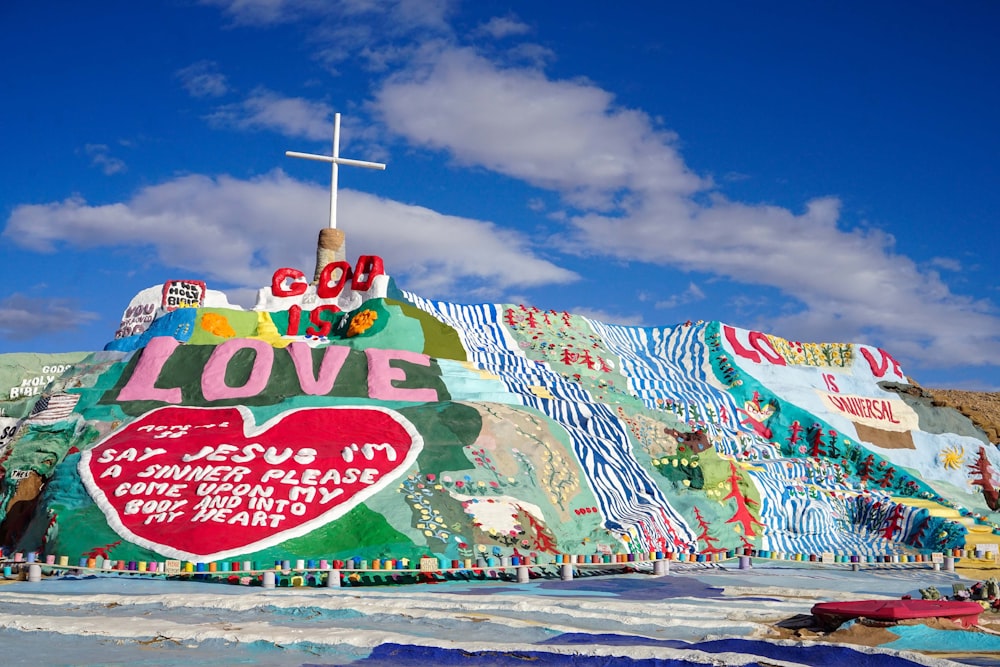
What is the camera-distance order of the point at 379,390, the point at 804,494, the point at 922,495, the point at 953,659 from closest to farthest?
the point at 953,659, the point at 379,390, the point at 804,494, the point at 922,495

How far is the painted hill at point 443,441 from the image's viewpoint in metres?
19.9

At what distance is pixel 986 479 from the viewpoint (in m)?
35.5

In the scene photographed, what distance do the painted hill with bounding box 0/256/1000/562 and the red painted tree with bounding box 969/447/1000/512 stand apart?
7 centimetres

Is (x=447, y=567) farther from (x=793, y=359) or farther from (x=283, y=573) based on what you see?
(x=793, y=359)

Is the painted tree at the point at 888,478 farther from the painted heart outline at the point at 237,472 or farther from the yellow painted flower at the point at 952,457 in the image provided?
the painted heart outline at the point at 237,472

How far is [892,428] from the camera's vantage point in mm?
37250

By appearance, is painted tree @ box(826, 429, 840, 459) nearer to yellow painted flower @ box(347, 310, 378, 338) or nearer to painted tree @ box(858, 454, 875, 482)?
painted tree @ box(858, 454, 875, 482)

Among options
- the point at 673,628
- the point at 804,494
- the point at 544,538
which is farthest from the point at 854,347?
the point at 673,628

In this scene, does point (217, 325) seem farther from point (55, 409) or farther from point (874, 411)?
point (874, 411)

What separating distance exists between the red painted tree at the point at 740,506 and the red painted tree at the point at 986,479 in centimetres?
1178

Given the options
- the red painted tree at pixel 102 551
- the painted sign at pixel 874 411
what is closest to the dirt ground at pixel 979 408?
the painted sign at pixel 874 411

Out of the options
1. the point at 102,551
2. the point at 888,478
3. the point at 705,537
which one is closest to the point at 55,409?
the point at 102,551

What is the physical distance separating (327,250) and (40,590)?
18.7m

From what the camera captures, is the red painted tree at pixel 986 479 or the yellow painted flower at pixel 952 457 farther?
the yellow painted flower at pixel 952 457
